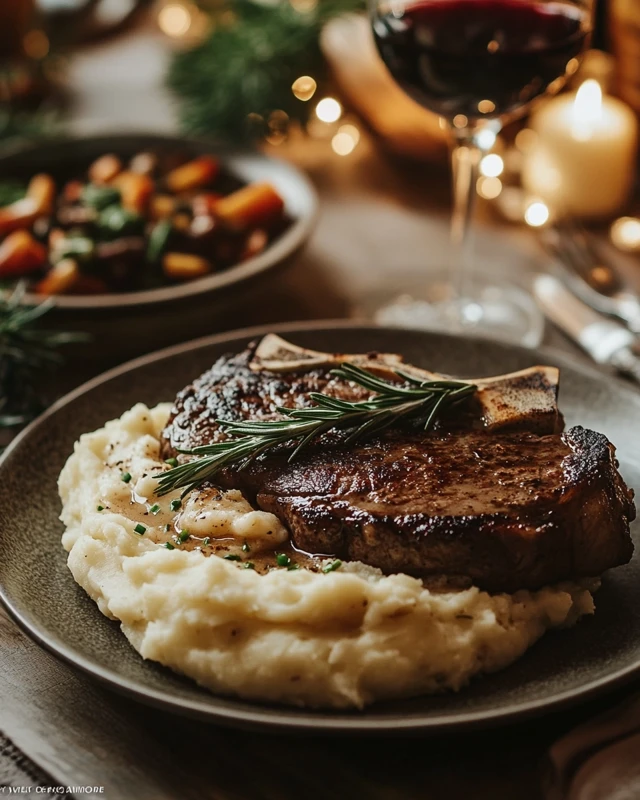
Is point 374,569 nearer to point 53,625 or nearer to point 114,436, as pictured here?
point 53,625

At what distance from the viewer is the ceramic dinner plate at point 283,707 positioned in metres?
1.85

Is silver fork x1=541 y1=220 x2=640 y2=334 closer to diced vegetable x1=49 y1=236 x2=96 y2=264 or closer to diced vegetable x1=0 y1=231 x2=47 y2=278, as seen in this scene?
diced vegetable x1=49 y1=236 x2=96 y2=264

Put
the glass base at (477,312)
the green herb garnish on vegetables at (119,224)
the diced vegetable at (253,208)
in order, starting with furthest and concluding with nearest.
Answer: the diced vegetable at (253,208) → the green herb garnish on vegetables at (119,224) → the glass base at (477,312)

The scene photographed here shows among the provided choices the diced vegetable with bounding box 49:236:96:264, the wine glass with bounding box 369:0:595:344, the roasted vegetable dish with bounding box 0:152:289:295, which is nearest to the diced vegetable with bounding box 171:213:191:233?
the roasted vegetable dish with bounding box 0:152:289:295

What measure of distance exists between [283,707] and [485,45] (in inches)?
94.7

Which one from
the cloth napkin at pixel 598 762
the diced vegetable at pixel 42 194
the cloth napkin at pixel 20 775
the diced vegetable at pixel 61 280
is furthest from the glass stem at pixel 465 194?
the cloth napkin at pixel 20 775

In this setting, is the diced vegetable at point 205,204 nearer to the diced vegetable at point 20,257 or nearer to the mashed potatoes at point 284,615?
the diced vegetable at point 20,257

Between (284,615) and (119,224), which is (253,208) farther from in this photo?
(284,615)

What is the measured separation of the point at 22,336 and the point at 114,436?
0.82 meters

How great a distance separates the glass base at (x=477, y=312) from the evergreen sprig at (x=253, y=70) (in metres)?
1.66

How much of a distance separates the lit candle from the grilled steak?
8.47ft

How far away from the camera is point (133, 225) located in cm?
412

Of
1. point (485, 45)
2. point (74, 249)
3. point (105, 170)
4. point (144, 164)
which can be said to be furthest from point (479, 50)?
point (105, 170)

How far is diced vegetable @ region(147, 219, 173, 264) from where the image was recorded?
398 centimetres
